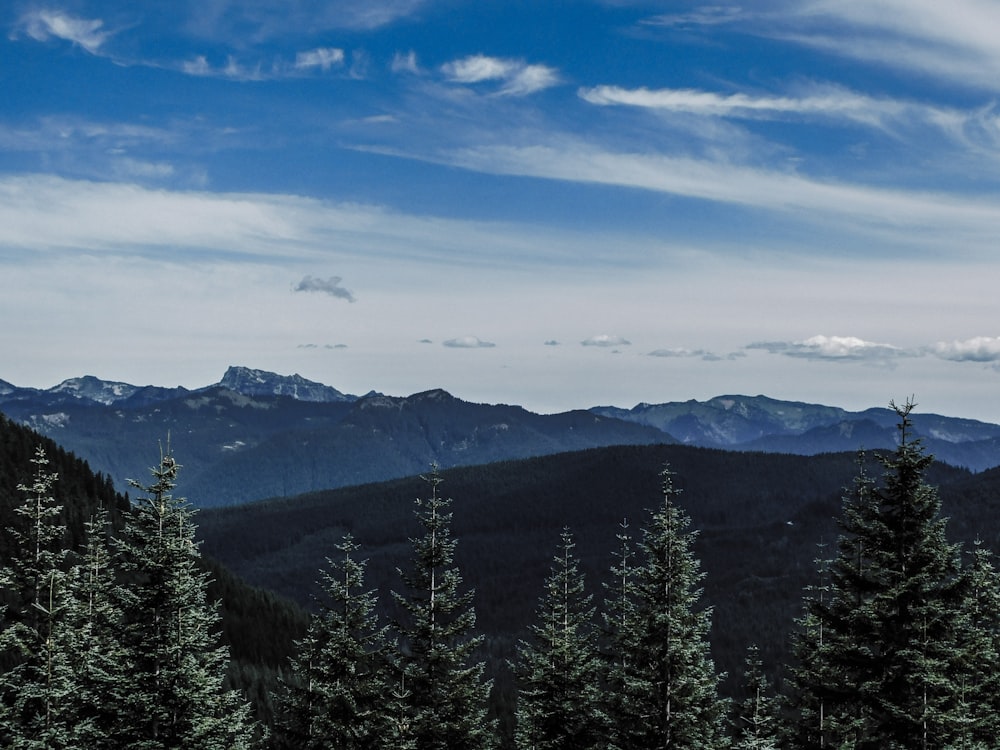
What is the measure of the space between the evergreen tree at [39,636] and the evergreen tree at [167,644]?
410cm

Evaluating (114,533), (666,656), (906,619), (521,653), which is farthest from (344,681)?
(114,533)

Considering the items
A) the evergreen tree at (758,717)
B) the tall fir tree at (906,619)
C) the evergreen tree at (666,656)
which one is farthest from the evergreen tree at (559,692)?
the tall fir tree at (906,619)

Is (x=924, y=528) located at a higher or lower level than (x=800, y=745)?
higher

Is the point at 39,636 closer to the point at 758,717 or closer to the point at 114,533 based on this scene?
the point at 758,717

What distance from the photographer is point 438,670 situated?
115 feet

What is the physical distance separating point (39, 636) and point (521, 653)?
64.3 ft

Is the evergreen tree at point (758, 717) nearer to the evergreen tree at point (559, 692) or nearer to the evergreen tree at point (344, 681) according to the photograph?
the evergreen tree at point (559, 692)

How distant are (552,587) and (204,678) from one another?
17292 millimetres

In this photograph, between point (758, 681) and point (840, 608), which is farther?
point (758, 681)

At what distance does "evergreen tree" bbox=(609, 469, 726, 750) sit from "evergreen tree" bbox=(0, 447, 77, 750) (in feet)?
61.4

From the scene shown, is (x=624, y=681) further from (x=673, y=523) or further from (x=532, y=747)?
(x=532, y=747)

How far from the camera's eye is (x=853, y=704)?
1112 inches

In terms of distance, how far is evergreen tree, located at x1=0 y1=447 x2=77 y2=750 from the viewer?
28.2 metres

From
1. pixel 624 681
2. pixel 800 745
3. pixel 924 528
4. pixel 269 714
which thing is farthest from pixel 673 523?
pixel 269 714
